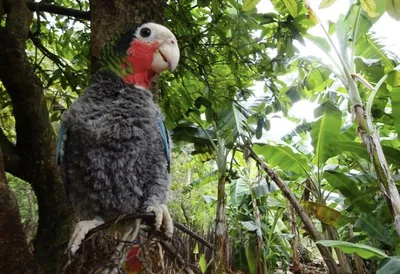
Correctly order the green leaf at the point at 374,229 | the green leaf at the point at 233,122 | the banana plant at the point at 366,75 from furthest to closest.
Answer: the green leaf at the point at 374,229, the green leaf at the point at 233,122, the banana plant at the point at 366,75

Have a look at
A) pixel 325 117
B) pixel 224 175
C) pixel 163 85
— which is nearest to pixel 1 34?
pixel 163 85

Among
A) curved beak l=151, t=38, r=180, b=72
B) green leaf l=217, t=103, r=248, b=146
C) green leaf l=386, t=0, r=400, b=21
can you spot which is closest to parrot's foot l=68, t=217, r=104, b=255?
curved beak l=151, t=38, r=180, b=72

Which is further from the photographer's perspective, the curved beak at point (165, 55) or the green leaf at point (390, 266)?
the green leaf at point (390, 266)

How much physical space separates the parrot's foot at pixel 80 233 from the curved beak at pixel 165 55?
10.8 inches

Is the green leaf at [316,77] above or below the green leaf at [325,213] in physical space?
above

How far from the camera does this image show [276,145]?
2.23 metres

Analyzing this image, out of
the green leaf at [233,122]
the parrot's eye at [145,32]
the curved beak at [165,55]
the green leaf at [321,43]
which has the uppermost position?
the green leaf at [321,43]

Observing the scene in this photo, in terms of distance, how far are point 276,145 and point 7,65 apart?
1622 millimetres

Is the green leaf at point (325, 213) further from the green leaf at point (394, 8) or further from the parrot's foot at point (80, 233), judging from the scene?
the parrot's foot at point (80, 233)

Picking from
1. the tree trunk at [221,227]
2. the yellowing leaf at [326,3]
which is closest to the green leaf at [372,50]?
the tree trunk at [221,227]

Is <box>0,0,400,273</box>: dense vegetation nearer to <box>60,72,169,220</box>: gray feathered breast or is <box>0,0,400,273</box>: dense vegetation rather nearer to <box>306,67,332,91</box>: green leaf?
<box>306,67,332,91</box>: green leaf

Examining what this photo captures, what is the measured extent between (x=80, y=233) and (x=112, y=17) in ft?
1.58

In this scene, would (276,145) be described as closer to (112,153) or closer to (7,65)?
(7,65)

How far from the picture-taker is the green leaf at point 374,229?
5.90ft
